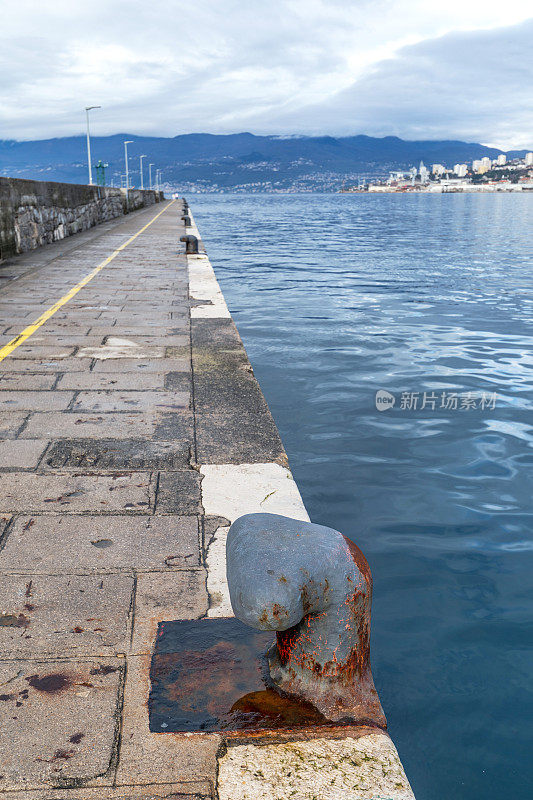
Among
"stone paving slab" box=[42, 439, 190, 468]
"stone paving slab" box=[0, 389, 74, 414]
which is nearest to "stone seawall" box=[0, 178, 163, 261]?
"stone paving slab" box=[0, 389, 74, 414]

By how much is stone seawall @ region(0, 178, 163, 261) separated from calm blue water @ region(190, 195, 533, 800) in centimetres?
442

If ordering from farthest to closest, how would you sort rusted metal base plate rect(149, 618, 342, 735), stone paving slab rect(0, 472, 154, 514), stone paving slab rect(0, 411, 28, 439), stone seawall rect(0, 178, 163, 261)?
stone seawall rect(0, 178, 163, 261) → stone paving slab rect(0, 411, 28, 439) → stone paving slab rect(0, 472, 154, 514) → rusted metal base plate rect(149, 618, 342, 735)

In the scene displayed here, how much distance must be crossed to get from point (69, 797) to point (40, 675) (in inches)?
18.9

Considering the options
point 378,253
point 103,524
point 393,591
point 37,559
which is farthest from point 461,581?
point 378,253

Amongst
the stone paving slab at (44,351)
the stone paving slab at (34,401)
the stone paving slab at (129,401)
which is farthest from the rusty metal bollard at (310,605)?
the stone paving slab at (44,351)

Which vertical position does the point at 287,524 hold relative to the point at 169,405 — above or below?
above

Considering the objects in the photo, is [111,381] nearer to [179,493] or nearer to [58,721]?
[179,493]

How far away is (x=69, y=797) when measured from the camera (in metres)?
1.68

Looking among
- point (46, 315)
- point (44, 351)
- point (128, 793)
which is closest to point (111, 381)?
point (44, 351)

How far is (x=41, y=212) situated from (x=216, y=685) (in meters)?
13.8

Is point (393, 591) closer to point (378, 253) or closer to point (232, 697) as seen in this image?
point (232, 697)

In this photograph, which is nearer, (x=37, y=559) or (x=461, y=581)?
(x=37, y=559)

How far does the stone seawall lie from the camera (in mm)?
11781

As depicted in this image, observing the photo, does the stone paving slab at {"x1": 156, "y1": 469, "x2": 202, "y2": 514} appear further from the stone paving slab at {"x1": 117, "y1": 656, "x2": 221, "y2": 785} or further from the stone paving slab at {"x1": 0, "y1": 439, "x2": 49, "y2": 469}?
the stone paving slab at {"x1": 117, "y1": 656, "x2": 221, "y2": 785}
